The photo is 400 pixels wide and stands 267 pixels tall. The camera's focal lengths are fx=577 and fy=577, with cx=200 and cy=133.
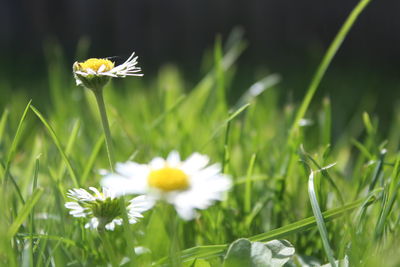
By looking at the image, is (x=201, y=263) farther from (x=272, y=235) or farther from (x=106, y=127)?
(x=106, y=127)

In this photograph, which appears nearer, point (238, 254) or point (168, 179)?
point (168, 179)

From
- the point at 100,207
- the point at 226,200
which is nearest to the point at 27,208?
the point at 100,207

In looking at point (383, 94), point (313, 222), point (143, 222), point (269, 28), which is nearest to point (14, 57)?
point (269, 28)

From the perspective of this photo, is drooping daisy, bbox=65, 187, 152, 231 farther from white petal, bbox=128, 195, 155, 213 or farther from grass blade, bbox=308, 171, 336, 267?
grass blade, bbox=308, 171, 336, 267

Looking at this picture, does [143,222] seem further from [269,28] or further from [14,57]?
[269,28]

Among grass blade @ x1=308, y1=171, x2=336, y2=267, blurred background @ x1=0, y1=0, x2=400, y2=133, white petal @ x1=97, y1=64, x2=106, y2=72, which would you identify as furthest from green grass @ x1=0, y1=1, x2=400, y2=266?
blurred background @ x1=0, y1=0, x2=400, y2=133

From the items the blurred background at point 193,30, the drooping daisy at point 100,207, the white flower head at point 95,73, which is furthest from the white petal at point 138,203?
the blurred background at point 193,30

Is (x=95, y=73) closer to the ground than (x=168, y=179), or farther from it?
farther from it

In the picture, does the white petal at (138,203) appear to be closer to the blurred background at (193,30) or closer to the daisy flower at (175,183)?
the daisy flower at (175,183)
